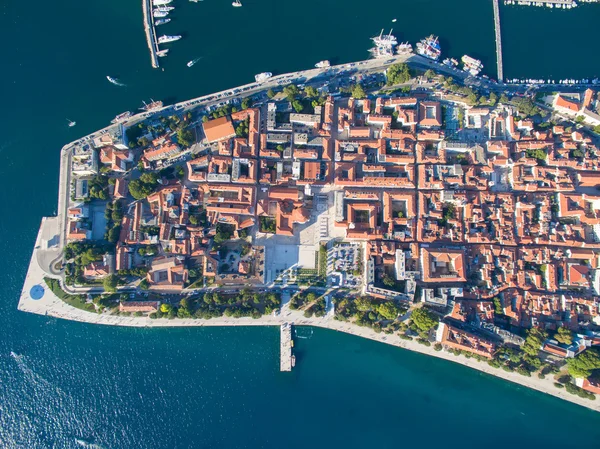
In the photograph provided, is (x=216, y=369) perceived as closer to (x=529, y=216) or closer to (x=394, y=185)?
(x=394, y=185)

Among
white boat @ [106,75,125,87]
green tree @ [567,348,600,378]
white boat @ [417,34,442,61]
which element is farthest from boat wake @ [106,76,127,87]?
green tree @ [567,348,600,378]

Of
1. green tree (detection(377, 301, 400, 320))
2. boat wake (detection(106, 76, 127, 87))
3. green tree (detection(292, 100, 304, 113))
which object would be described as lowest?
green tree (detection(377, 301, 400, 320))

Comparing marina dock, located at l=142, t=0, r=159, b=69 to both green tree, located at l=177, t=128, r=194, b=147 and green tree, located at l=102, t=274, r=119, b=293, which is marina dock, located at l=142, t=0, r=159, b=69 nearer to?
green tree, located at l=177, t=128, r=194, b=147

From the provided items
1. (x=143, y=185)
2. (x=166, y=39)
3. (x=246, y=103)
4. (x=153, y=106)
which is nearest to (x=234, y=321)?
(x=143, y=185)

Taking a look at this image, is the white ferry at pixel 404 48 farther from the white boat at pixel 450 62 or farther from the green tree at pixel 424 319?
the green tree at pixel 424 319

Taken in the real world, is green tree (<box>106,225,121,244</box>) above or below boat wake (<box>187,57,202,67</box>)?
below

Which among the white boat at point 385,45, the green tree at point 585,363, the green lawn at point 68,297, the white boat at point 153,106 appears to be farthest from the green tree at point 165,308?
the green tree at point 585,363

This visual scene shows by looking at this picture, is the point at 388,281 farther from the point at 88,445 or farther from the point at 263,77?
the point at 88,445

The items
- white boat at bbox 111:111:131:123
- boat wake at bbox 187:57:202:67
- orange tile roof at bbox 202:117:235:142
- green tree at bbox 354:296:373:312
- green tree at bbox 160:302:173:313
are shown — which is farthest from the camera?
boat wake at bbox 187:57:202:67
